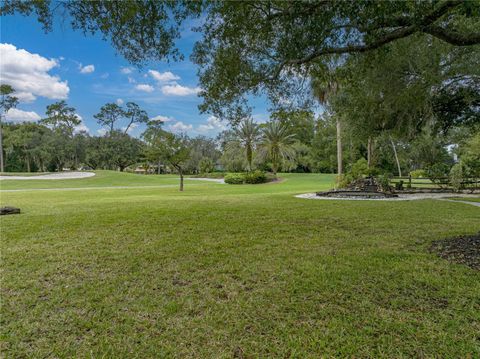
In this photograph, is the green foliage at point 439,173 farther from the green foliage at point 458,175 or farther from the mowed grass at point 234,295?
the mowed grass at point 234,295

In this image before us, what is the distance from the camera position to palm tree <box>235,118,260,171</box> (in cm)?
3312

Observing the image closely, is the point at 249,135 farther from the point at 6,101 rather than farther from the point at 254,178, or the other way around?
the point at 6,101

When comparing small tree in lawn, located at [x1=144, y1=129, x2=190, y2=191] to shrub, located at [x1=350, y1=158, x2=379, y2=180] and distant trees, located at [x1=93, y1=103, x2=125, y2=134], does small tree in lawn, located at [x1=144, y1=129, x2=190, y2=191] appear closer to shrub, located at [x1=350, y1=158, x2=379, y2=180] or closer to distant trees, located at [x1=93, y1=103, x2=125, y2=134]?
shrub, located at [x1=350, y1=158, x2=379, y2=180]

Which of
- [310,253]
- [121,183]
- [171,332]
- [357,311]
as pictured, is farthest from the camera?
[121,183]

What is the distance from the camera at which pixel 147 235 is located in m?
5.32

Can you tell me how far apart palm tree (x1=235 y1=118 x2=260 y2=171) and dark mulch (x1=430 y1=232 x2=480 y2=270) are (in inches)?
1132

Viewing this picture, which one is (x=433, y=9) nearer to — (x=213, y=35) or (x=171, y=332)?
(x=213, y=35)

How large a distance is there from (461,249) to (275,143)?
97.6 feet

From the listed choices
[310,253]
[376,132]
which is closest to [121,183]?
[376,132]

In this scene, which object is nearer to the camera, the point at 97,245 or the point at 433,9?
the point at 433,9

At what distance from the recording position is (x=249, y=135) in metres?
33.6

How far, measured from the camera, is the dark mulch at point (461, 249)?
3848mm

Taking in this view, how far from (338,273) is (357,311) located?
0.87m

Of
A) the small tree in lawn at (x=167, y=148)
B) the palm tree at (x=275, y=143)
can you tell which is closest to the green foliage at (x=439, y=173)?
the small tree in lawn at (x=167, y=148)
